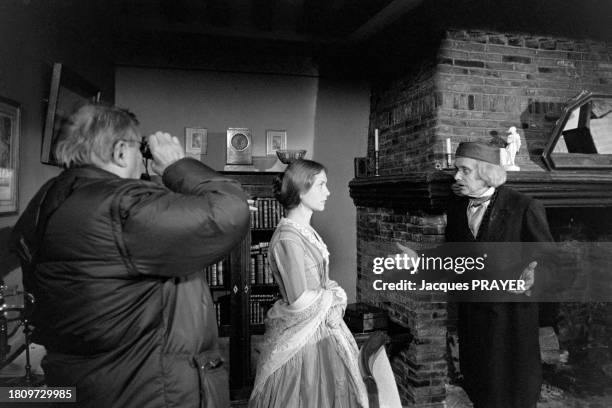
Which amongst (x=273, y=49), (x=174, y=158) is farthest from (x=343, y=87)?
(x=174, y=158)

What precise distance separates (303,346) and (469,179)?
1.32 m

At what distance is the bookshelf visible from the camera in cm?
338

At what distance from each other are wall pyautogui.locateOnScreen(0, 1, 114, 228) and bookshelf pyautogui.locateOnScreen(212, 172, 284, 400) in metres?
1.44

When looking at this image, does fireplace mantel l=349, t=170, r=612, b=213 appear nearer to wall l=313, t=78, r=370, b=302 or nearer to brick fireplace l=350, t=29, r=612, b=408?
brick fireplace l=350, t=29, r=612, b=408

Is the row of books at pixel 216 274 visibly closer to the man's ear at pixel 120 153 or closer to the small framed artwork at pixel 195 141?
the small framed artwork at pixel 195 141

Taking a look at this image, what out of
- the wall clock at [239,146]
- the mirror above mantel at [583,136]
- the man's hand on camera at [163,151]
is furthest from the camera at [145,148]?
the mirror above mantel at [583,136]

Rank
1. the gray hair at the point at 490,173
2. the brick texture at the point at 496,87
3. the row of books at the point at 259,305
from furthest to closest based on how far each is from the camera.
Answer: the row of books at the point at 259,305
the brick texture at the point at 496,87
the gray hair at the point at 490,173

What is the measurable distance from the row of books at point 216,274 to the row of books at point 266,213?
0.42 metres

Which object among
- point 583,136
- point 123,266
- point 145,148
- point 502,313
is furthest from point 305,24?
point 123,266

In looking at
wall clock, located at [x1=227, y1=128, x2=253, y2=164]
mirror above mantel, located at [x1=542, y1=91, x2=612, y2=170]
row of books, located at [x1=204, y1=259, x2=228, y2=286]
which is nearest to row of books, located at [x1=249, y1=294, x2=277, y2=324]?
row of books, located at [x1=204, y1=259, x2=228, y2=286]

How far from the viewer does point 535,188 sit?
116 inches

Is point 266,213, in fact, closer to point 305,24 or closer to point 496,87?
point 305,24

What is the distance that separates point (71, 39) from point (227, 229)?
7.98ft

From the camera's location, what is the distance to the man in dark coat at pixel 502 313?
2.36 meters
